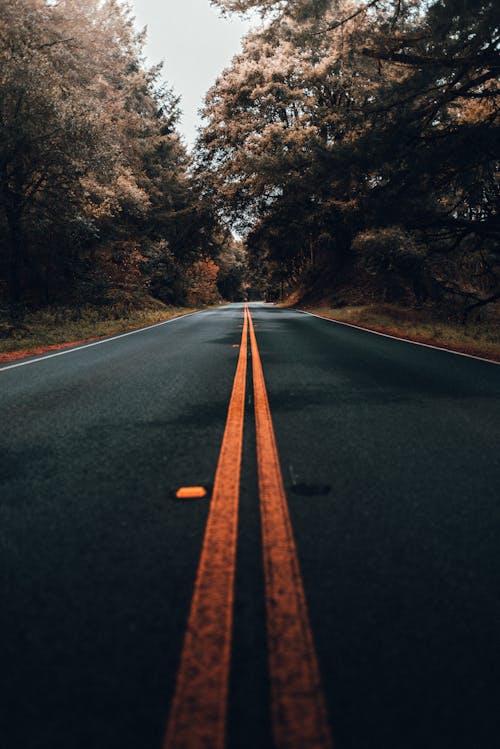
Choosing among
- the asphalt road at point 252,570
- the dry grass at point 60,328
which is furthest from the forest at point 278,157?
the asphalt road at point 252,570

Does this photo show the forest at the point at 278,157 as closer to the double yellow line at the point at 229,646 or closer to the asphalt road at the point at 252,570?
the asphalt road at the point at 252,570

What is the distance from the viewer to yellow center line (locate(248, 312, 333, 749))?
1.30 m

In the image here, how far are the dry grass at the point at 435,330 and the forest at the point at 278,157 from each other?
1.36 metres

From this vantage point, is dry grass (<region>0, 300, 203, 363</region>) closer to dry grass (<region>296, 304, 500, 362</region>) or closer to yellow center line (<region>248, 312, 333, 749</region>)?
dry grass (<region>296, 304, 500, 362</region>)

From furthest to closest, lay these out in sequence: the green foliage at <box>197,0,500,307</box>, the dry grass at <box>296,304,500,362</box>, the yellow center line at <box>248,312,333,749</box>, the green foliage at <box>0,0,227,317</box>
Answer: the green foliage at <box>0,0,227,317</box>
the green foliage at <box>197,0,500,307</box>
the dry grass at <box>296,304,500,362</box>
the yellow center line at <box>248,312,333,749</box>

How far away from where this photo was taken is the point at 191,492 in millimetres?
2934

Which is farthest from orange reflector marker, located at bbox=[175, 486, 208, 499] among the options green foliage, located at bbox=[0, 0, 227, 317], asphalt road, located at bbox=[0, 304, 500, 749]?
green foliage, located at bbox=[0, 0, 227, 317]

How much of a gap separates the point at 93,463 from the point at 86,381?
3795 millimetres

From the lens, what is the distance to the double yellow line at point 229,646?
1307 millimetres

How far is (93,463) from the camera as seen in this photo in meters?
3.48

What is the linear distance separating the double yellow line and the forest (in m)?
12.4

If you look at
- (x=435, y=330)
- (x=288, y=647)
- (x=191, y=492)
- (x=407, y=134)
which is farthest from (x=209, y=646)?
(x=435, y=330)

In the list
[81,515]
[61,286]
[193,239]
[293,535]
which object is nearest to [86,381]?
[81,515]

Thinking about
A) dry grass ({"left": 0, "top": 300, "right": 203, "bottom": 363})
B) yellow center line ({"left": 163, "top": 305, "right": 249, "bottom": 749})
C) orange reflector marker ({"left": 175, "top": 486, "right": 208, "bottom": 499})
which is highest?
yellow center line ({"left": 163, "top": 305, "right": 249, "bottom": 749})
